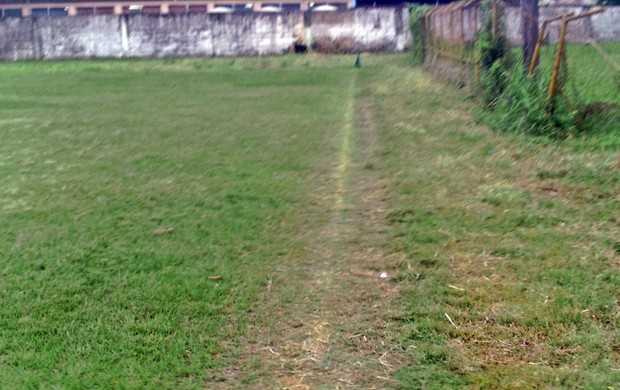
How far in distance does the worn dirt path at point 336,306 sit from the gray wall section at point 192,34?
23182 mm

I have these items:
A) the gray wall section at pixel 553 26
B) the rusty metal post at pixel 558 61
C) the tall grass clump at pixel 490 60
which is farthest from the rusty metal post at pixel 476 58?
the rusty metal post at pixel 558 61

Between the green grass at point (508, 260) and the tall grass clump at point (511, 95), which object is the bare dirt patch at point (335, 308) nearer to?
the green grass at point (508, 260)

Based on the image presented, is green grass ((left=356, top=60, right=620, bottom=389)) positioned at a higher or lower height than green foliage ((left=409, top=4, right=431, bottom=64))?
lower

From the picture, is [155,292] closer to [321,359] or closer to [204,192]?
[321,359]

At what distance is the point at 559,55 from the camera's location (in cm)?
890

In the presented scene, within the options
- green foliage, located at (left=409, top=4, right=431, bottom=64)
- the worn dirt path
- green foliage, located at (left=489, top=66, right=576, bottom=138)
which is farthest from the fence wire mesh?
green foliage, located at (left=409, top=4, right=431, bottom=64)

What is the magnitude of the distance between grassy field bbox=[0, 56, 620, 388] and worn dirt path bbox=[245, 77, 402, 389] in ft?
0.09

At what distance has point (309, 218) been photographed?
252 inches

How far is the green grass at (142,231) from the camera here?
4000 millimetres

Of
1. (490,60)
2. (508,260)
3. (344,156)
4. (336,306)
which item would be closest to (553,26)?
(490,60)

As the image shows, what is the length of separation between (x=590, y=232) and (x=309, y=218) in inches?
88.0

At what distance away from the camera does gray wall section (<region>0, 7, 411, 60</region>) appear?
29.5 m

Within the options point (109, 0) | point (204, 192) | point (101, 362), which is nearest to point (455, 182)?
point (204, 192)

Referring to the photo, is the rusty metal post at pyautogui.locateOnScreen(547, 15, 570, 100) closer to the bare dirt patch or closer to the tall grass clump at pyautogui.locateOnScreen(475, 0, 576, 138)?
the tall grass clump at pyautogui.locateOnScreen(475, 0, 576, 138)
